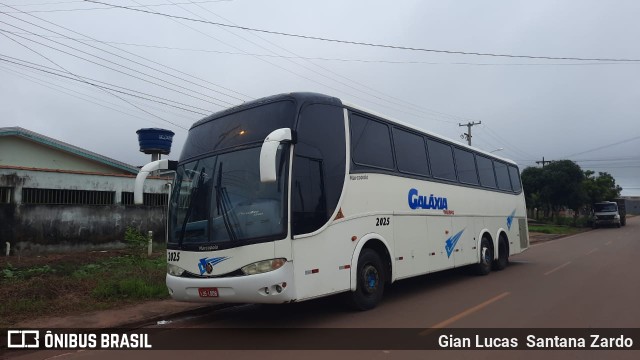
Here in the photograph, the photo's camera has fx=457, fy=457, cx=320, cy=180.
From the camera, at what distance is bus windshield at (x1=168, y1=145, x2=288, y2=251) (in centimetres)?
610

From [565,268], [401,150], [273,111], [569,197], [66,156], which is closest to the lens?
[273,111]

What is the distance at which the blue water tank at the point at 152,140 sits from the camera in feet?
81.9

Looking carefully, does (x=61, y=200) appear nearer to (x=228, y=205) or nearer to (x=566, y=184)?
(x=228, y=205)

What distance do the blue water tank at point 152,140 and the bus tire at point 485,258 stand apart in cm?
1867

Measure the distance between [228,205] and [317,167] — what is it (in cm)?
139

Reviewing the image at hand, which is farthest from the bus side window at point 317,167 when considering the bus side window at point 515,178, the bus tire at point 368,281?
the bus side window at point 515,178

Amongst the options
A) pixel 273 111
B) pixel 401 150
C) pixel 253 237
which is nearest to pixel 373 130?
pixel 401 150

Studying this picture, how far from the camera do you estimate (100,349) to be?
6.12 m

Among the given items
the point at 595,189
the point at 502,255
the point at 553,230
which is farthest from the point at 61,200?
the point at 595,189

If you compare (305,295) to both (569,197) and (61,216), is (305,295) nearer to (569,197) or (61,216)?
(61,216)

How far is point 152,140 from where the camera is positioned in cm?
2502

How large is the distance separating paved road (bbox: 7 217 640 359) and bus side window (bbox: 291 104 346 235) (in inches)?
64.4

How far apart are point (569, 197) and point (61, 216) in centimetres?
4414

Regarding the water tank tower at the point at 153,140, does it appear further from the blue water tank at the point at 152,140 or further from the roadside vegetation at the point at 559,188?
the roadside vegetation at the point at 559,188
